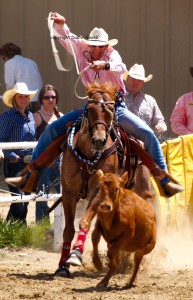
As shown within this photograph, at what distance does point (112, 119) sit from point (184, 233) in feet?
8.91

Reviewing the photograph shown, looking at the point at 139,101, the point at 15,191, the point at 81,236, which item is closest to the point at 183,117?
the point at 139,101

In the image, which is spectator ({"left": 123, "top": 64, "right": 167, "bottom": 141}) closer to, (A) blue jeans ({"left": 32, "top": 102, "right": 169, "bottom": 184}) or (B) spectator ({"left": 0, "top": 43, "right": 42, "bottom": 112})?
(B) spectator ({"left": 0, "top": 43, "right": 42, "bottom": 112})

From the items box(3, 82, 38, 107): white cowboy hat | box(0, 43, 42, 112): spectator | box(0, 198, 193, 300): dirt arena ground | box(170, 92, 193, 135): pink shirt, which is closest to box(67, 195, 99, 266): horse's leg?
box(0, 198, 193, 300): dirt arena ground

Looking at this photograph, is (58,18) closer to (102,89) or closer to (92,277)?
(102,89)

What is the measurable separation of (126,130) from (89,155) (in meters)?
0.75

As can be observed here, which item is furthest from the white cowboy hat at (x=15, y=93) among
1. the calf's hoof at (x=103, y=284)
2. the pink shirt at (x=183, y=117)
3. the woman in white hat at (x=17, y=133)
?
the calf's hoof at (x=103, y=284)

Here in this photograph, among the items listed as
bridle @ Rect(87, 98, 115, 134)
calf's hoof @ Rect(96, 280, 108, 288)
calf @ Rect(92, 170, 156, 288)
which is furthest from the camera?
bridle @ Rect(87, 98, 115, 134)

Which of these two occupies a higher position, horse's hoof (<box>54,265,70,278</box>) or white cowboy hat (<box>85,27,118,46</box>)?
white cowboy hat (<box>85,27,118,46</box>)

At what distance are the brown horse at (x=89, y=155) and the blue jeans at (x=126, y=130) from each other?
258 mm

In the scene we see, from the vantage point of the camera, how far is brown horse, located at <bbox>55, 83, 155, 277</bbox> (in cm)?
952

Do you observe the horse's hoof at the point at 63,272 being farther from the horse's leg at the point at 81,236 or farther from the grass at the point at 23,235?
the grass at the point at 23,235

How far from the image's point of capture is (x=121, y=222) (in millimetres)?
9008

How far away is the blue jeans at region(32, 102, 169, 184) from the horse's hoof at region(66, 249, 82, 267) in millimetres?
1449

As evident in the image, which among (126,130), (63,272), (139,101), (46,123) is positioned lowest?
Answer: (63,272)
